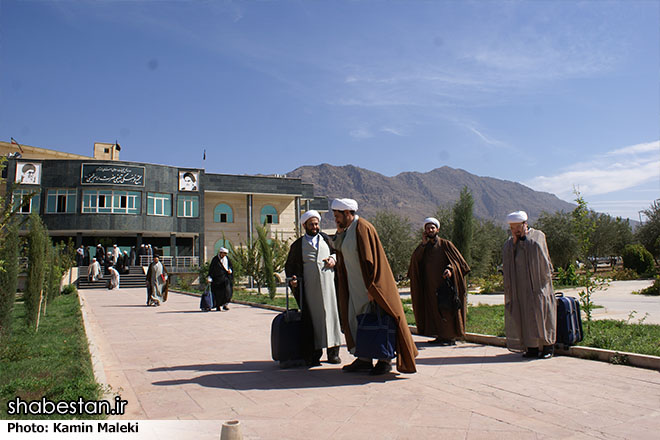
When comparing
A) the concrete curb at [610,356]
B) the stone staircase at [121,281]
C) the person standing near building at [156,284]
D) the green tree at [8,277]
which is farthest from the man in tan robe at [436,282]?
the stone staircase at [121,281]

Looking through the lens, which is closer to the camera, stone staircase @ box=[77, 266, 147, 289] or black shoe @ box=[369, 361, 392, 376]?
black shoe @ box=[369, 361, 392, 376]

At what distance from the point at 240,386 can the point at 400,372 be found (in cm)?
153

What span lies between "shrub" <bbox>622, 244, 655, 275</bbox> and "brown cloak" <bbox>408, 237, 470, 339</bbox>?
917 inches

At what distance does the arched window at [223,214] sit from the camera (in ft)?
142

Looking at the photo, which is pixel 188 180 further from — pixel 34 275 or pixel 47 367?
pixel 47 367

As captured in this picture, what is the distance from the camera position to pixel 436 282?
22.8 ft

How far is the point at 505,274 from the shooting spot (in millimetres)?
6164

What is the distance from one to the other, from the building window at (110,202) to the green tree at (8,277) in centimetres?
3202

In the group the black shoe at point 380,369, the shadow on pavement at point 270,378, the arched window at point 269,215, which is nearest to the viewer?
the shadow on pavement at point 270,378

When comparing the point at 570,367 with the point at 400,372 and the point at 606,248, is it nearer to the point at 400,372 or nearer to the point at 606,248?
the point at 400,372

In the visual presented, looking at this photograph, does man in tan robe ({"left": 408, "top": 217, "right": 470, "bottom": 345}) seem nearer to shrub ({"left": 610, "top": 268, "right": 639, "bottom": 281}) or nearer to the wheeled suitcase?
the wheeled suitcase

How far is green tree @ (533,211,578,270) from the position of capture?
3361 cm

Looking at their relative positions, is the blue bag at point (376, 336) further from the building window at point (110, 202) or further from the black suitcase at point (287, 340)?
the building window at point (110, 202)

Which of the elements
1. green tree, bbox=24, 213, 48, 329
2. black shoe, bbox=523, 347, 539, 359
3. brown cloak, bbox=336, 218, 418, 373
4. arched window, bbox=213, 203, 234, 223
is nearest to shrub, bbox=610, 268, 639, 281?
black shoe, bbox=523, 347, 539, 359
